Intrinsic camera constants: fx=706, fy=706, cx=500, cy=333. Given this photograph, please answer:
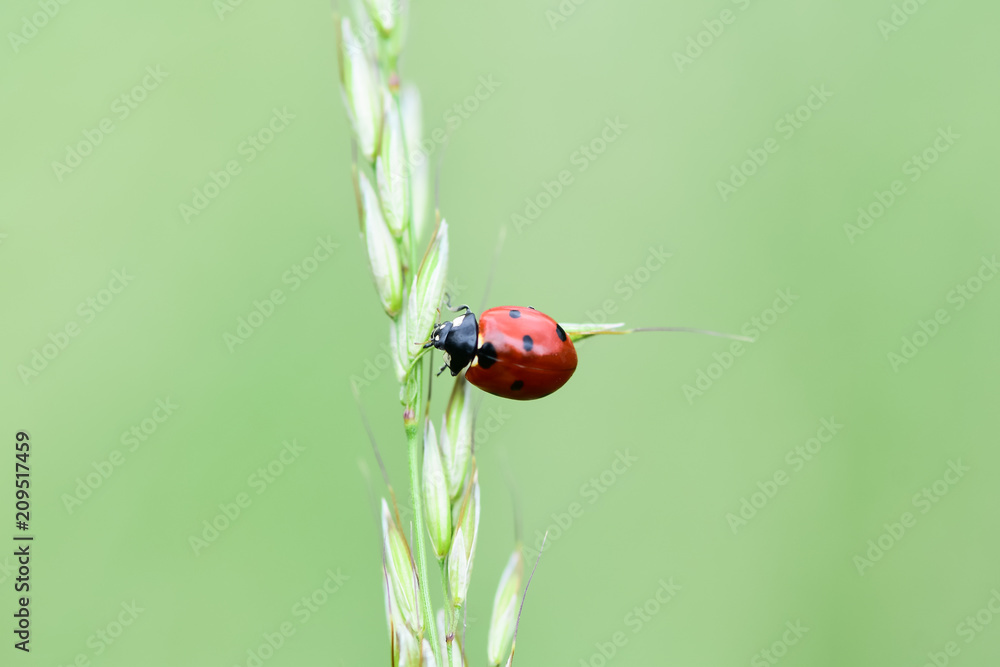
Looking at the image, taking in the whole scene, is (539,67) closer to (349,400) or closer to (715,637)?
(349,400)

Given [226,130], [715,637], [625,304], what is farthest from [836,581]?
[226,130]

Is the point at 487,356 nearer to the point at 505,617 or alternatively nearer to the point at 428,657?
the point at 505,617

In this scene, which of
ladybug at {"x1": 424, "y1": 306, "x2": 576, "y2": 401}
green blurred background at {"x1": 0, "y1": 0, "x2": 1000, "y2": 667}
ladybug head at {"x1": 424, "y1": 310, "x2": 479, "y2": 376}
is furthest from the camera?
green blurred background at {"x1": 0, "y1": 0, "x2": 1000, "y2": 667}

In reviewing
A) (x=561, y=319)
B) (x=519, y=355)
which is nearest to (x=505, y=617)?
(x=519, y=355)

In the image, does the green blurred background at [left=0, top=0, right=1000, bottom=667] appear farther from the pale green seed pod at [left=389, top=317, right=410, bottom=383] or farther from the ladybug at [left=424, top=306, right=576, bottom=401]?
the pale green seed pod at [left=389, top=317, right=410, bottom=383]

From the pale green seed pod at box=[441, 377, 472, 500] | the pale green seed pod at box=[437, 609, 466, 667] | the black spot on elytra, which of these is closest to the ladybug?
the black spot on elytra

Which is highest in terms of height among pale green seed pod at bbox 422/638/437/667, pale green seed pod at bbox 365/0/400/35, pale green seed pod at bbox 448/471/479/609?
pale green seed pod at bbox 365/0/400/35
